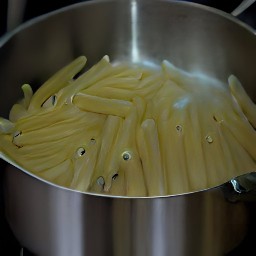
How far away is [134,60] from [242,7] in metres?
0.18

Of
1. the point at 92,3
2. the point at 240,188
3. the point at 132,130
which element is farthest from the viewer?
the point at 92,3

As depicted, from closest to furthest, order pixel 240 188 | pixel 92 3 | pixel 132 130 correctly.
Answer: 1. pixel 240 188
2. pixel 132 130
3. pixel 92 3

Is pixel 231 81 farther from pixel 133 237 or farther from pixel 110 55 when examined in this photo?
pixel 133 237

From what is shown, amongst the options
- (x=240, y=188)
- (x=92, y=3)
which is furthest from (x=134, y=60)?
(x=240, y=188)

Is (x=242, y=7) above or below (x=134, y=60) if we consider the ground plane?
above

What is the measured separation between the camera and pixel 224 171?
2.51ft

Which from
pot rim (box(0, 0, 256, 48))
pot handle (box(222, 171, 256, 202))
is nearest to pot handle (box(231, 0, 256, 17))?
pot rim (box(0, 0, 256, 48))

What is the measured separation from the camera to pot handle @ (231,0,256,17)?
0.89 metres

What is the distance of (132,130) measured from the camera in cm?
83

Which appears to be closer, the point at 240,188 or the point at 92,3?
the point at 240,188

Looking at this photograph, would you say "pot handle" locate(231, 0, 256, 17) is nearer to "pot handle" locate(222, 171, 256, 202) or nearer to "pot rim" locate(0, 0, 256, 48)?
"pot rim" locate(0, 0, 256, 48)

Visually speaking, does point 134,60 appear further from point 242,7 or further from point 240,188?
point 240,188

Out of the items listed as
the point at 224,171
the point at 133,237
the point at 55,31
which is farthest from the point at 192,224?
the point at 55,31

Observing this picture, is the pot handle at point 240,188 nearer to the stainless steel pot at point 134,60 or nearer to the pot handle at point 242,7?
the stainless steel pot at point 134,60
